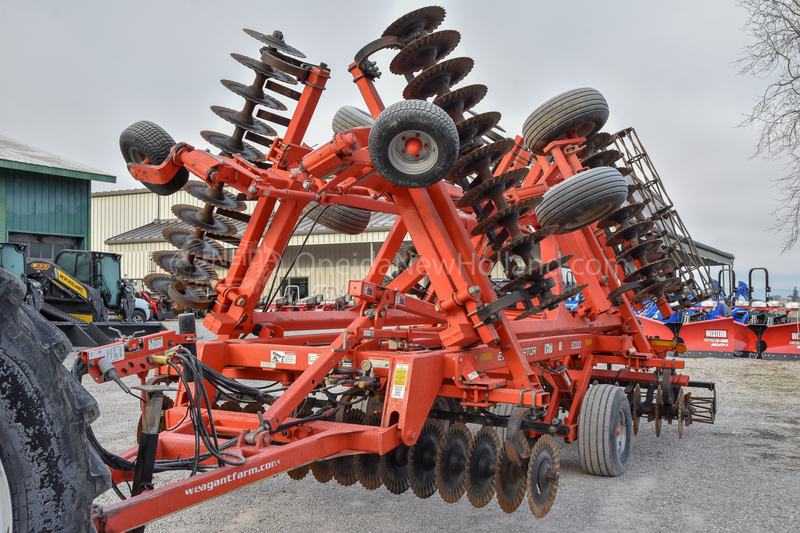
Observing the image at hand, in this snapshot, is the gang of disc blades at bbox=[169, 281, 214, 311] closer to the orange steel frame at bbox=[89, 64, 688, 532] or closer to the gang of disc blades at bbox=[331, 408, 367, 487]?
the orange steel frame at bbox=[89, 64, 688, 532]

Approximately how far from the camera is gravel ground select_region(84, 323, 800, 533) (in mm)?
4168

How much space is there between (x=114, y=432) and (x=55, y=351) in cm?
520

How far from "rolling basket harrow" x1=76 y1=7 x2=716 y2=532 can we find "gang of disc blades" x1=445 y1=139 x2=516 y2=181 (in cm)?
2

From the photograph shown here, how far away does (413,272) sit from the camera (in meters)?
5.62

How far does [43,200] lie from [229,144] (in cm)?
1647

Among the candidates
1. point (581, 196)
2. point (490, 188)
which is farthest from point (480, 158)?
point (581, 196)

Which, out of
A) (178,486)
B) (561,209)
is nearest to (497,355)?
(561,209)

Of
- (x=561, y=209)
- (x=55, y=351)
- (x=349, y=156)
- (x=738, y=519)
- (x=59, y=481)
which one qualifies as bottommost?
(x=738, y=519)

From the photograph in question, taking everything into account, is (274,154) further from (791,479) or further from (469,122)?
(791,479)

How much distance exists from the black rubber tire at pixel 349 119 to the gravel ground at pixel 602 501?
3.14m

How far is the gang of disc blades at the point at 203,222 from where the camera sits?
5082mm

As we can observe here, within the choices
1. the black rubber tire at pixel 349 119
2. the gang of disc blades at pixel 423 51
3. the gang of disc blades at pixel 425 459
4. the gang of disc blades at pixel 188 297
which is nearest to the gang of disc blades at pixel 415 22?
the gang of disc blades at pixel 423 51

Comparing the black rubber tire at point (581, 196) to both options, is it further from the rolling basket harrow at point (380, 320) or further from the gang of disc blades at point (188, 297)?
the gang of disc blades at point (188, 297)

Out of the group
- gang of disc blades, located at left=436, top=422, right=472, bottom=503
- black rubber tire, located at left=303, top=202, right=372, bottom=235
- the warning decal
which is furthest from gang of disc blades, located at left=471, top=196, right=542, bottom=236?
black rubber tire, located at left=303, top=202, right=372, bottom=235
